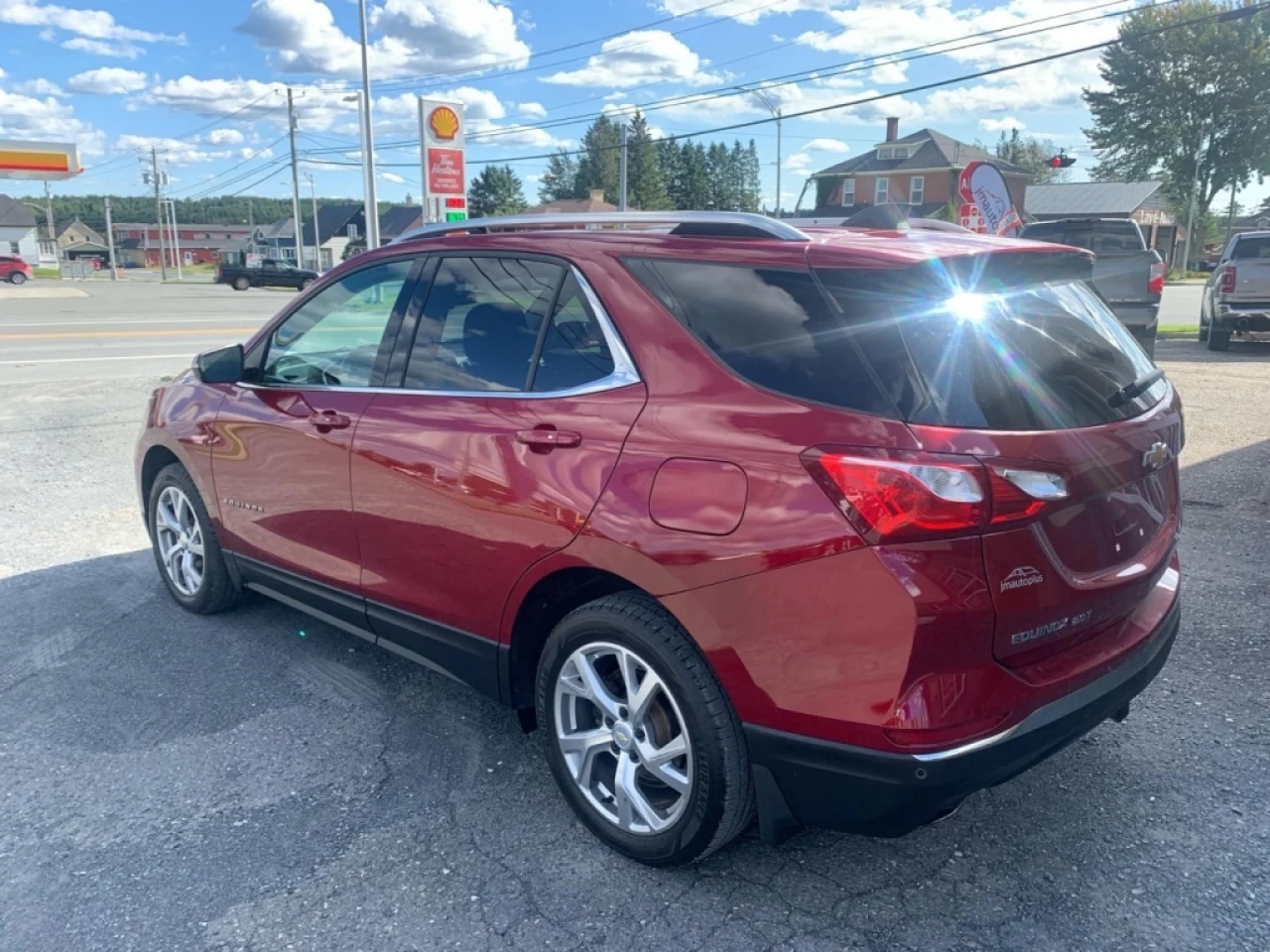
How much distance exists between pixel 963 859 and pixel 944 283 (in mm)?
1652

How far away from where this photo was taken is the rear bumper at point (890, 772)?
2299mm

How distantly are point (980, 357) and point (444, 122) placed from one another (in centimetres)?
2026

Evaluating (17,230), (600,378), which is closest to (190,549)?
(600,378)

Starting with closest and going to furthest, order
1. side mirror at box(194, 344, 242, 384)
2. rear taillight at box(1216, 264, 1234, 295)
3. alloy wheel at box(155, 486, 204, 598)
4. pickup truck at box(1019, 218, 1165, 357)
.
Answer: side mirror at box(194, 344, 242, 384) < alloy wheel at box(155, 486, 204, 598) < pickup truck at box(1019, 218, 1165, 357) < rear taillight at box(1216, 264, 1234, 295)

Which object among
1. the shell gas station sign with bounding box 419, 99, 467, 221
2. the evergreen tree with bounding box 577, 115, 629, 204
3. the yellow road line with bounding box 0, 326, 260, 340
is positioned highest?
the evergreen tree with bounding box 577, 115, 629, 204

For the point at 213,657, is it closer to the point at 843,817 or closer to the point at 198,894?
the point at 198,894

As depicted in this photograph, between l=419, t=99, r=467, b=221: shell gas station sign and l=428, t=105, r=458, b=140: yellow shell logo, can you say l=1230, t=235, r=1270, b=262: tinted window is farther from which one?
l=428, t=105, r=458, b=140: yellow shell logo

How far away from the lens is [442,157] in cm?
2066

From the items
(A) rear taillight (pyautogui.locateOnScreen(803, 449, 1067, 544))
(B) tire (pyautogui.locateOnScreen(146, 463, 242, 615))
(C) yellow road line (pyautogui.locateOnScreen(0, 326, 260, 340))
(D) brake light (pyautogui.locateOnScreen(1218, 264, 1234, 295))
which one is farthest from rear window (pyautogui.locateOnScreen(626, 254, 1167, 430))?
(C) yellow road line (pyautogui.locateOnScreen(0, 326, 260, 340))

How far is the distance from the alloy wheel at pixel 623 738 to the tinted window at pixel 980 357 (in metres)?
1.03

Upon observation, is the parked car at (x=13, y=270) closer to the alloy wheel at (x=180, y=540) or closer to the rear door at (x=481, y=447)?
the alloy wheel at (x=180, y=540)

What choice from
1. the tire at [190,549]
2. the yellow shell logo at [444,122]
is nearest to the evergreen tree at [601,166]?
the yellow shell logo at [444,122]

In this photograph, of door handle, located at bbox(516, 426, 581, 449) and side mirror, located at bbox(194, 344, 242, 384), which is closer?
door handle, located at bbox(516, 426, 581, 449)

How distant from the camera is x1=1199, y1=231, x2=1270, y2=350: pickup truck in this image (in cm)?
1455
